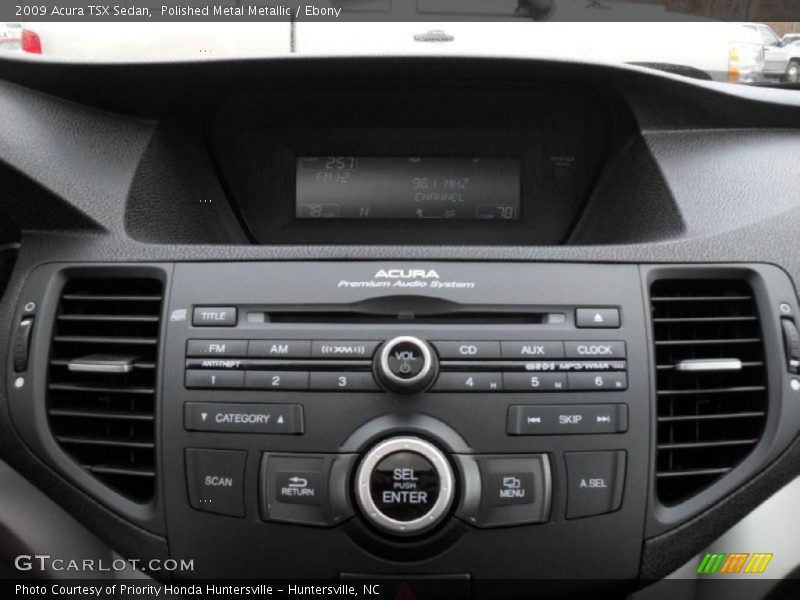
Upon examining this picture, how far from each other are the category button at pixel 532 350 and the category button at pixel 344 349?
0.80 ft

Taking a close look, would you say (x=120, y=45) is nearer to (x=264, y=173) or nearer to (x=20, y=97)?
(x=20, y=97)

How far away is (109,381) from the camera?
1.59 metres

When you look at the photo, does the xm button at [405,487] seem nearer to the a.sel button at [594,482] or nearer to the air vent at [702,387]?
the a.sel button at [594,482]

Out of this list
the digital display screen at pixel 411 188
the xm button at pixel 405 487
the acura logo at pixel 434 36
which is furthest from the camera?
the acura logo at pixel 434 36

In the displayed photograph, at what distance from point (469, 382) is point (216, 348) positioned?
1.58ft

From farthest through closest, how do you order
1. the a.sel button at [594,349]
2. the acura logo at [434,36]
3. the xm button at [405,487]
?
the acura logo at [434,36] → the a.sel button at [594,349] → the xm button at [405,487]

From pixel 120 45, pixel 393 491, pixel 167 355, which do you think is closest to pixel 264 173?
pixel 120 45

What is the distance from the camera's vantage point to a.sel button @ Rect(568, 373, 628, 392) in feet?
4.89

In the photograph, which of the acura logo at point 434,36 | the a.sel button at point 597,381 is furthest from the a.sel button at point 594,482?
the acura logo at point 434,36

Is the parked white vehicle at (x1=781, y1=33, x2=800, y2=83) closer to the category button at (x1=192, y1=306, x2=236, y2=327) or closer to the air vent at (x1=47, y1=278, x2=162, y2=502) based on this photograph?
the category button at (x1=192, y1=306, x2=236, y2=327)

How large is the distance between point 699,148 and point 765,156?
14 cm

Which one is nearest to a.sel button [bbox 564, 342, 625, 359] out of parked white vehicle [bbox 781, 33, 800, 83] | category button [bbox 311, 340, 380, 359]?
category button [bbox 311, 340, 380, 359]

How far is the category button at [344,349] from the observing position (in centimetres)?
150

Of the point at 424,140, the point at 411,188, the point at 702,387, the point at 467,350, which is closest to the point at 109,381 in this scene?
the point at 467,350
